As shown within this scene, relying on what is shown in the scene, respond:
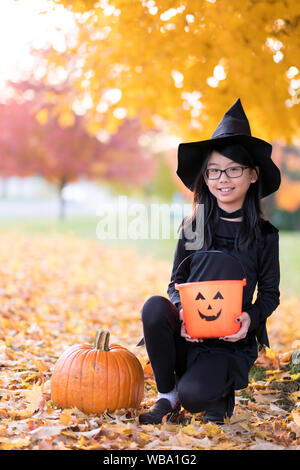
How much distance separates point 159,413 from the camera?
254cm

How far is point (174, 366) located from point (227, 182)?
0.96 m

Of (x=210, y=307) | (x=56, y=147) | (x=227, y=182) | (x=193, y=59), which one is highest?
(x=56, y=147)

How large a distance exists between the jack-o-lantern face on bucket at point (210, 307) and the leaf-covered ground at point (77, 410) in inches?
20.0

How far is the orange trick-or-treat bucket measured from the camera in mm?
2361

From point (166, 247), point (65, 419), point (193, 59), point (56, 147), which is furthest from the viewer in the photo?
point (56, 147)

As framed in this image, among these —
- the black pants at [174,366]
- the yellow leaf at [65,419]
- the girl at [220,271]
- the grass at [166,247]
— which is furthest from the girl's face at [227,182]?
the grass at [166,247]

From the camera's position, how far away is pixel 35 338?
409 cm

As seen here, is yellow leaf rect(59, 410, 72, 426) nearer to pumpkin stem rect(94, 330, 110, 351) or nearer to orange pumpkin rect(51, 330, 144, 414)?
orange pumpkin rect(51, 330, 144, 414)

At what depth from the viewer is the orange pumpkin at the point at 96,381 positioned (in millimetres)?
2561

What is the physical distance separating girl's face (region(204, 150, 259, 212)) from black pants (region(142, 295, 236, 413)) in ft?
2.07

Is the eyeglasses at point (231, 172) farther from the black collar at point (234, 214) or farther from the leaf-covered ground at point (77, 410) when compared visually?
the leaf-covered ground at point (77, 410)

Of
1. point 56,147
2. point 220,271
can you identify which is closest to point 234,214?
point 220,271

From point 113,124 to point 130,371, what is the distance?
12.5 ft

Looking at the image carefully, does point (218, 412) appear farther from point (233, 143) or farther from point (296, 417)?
point (233, 143)
